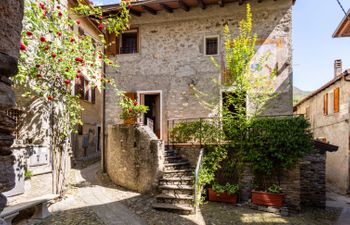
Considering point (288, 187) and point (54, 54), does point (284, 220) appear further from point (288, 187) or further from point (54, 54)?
point (54, 54)

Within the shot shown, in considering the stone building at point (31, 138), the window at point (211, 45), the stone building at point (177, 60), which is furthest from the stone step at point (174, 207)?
the window at point (211, 45)

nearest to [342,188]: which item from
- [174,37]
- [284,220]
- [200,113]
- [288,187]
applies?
[288,187]

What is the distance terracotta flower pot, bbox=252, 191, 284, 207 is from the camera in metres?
7.43

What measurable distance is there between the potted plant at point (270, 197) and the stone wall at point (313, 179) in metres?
1.74

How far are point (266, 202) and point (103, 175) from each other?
653 cm

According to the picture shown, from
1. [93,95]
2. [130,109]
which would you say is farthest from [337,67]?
[93,95]

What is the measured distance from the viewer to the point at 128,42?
1158 centimetres

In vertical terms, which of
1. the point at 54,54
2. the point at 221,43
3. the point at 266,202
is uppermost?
the point at 221,43

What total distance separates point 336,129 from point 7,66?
1524 cm

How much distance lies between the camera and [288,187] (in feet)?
25.5

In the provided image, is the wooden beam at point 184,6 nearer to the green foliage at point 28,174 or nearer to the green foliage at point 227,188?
the green foliage at point 227,188

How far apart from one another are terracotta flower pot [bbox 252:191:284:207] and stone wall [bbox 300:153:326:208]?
1929 mm

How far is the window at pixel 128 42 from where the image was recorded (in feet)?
37.6

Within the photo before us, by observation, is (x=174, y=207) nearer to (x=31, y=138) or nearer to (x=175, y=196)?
(x=175, y=196)
